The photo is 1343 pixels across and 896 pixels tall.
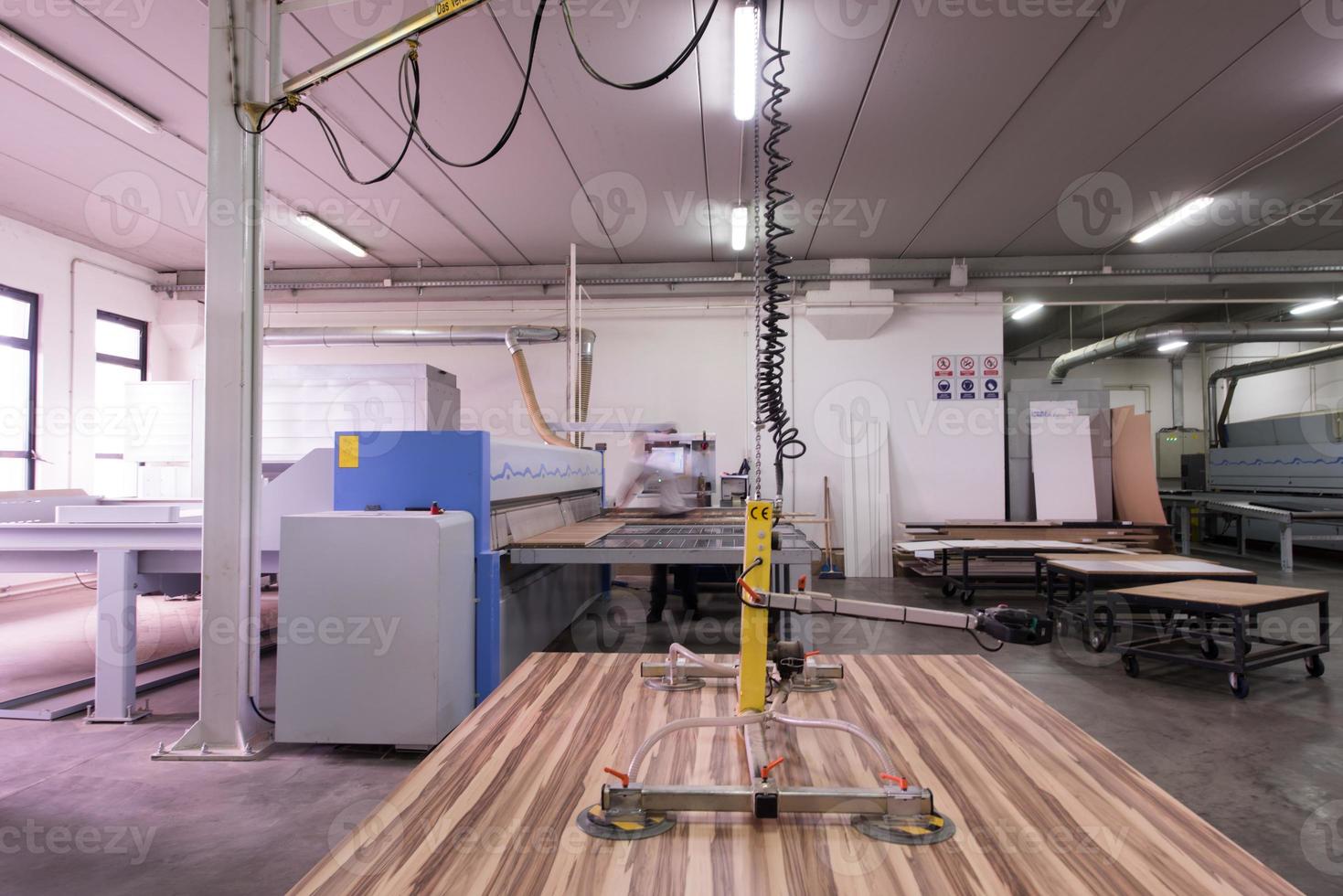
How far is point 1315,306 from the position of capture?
325 inches

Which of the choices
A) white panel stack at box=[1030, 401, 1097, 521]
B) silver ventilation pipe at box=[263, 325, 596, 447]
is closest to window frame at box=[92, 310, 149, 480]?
silver ventilation pipe at box=[263, 325, 596, 447]

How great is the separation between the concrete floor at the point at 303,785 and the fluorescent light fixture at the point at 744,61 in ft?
10.8

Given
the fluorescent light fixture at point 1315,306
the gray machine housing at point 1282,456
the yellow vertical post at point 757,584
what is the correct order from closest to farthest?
1. the yellow vertical post at point 757,584
2. the fluorescent light fixture at point 1315,306
3. the gray machine housing at point 1282,456

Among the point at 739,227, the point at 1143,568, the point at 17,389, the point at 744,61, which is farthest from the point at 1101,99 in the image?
the point at 17,389

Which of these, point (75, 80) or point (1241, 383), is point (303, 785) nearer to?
point (75, 80)

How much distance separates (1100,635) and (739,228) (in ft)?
13.5

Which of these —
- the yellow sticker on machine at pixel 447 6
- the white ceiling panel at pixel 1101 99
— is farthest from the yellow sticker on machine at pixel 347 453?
the white ceiling panel at pixel 1101 99

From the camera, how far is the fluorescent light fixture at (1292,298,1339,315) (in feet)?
25.5

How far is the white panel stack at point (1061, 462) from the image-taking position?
704 cm

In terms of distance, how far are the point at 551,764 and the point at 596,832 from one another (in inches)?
9.3

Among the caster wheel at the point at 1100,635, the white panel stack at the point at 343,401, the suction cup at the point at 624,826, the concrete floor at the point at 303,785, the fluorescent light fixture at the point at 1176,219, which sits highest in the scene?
the fluorescent light fixture at the point at 1176,219

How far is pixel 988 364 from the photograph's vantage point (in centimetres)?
707

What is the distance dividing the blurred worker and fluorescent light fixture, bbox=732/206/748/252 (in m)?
2.11

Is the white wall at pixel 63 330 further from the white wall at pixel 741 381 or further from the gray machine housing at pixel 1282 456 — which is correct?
the gray machine housing at pixel 1282 456
